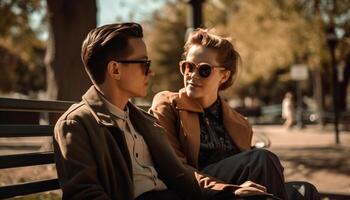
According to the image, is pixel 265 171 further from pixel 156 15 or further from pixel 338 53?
pixel 156 15

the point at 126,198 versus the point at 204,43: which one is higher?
the point at 204,43

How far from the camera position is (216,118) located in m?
3.78

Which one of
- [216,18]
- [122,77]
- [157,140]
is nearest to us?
[122,77]

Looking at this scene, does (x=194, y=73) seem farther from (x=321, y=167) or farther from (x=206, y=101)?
(x=321, y=167)

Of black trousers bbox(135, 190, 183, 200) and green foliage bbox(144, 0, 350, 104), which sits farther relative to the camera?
green foliage bbox(144, 0, 350, 104)

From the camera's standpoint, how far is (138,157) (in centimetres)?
292

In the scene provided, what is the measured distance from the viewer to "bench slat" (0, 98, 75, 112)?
2.93 m

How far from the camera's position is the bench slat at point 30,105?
9.61ft

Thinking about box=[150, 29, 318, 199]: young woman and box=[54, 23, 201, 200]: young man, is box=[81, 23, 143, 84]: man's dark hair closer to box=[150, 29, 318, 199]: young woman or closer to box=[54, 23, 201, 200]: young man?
box=[54, 23, 201, 200]: young man

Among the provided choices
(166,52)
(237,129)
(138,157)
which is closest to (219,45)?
A: (237,129)

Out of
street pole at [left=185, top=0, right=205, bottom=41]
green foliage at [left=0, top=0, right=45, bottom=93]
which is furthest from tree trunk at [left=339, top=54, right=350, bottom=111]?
street pole at [left=185, top=0, right=205, bottom=41]

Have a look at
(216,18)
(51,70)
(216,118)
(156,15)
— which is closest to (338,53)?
(216,18)

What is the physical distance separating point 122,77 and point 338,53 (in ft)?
84.3

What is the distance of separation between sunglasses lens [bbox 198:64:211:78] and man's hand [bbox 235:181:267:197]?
0.95 metres
